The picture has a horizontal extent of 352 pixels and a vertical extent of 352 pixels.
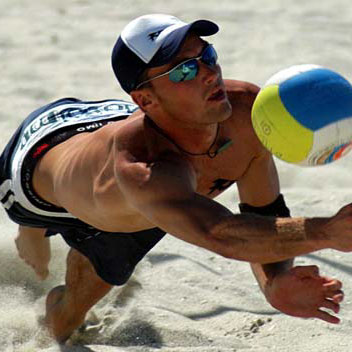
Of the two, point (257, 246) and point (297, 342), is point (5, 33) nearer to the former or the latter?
point (297, 342)

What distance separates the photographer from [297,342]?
3629 millimetres

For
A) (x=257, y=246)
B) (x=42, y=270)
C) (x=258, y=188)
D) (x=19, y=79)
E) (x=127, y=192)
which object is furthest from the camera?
(x=19, y=79)

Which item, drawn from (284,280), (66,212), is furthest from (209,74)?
(66,212)

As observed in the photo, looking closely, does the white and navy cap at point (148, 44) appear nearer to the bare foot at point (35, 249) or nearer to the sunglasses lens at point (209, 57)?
the sunglasses lens at point (209, 57)

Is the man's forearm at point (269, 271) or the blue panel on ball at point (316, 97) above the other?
the blue panel on ball at point (316, 97)

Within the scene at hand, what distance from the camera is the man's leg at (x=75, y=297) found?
375 cm

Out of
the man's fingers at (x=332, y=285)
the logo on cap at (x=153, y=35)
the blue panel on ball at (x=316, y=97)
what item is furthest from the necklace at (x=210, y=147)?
the man's fingers at (x=332, y=285)

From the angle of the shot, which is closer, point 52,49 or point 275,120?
point 275,120

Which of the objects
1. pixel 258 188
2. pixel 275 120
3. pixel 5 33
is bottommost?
pixel 5 33

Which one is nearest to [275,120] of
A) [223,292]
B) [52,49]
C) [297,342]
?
[297,342]

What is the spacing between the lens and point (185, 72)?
9.87 ft

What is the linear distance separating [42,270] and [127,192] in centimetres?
124

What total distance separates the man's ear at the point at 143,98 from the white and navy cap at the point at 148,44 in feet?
0.07

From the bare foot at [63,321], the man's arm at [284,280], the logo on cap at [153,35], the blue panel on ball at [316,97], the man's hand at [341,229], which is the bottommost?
the bare foot at [63,321]
